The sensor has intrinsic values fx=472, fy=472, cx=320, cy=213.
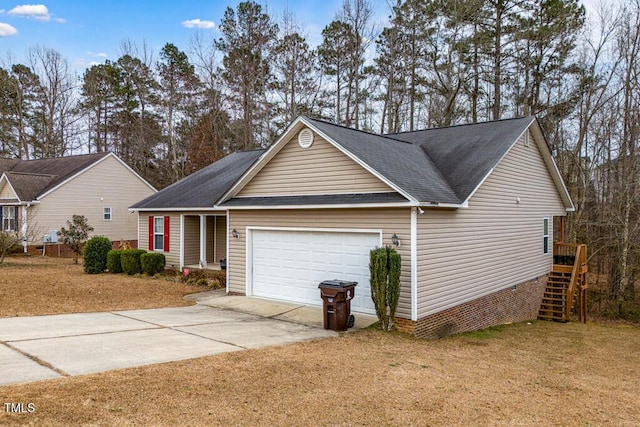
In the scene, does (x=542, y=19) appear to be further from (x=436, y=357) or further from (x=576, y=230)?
(x=436, y=357)

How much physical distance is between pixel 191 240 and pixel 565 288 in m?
14.3

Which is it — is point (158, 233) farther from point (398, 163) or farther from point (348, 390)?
point (348, 390)

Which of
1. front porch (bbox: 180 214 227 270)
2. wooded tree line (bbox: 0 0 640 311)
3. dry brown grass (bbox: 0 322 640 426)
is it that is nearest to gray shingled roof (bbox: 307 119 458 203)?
dry brown grass (bbox: 0 322 640 426)

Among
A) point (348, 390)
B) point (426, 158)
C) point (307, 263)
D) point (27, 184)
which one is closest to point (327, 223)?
point (307, 263)

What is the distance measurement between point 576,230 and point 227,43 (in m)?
23.3

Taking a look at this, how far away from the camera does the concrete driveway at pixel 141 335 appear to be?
21.8ft

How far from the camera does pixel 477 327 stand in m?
12.8

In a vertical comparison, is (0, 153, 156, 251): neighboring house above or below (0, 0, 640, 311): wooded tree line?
below

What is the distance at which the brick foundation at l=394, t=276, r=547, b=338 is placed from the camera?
1048 cm

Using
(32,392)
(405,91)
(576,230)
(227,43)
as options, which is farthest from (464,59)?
(32,392)

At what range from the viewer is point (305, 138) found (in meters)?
12.1

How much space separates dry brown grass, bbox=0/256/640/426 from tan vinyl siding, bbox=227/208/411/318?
1.92 meters

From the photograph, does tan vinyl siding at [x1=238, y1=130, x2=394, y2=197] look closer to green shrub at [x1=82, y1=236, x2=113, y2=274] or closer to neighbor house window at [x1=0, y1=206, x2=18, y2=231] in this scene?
green shrub at [x1=82, y1=236, x2=113, y2=274]

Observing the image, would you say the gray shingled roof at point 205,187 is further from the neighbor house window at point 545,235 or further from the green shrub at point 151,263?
the neighbor house window at point 545,235
